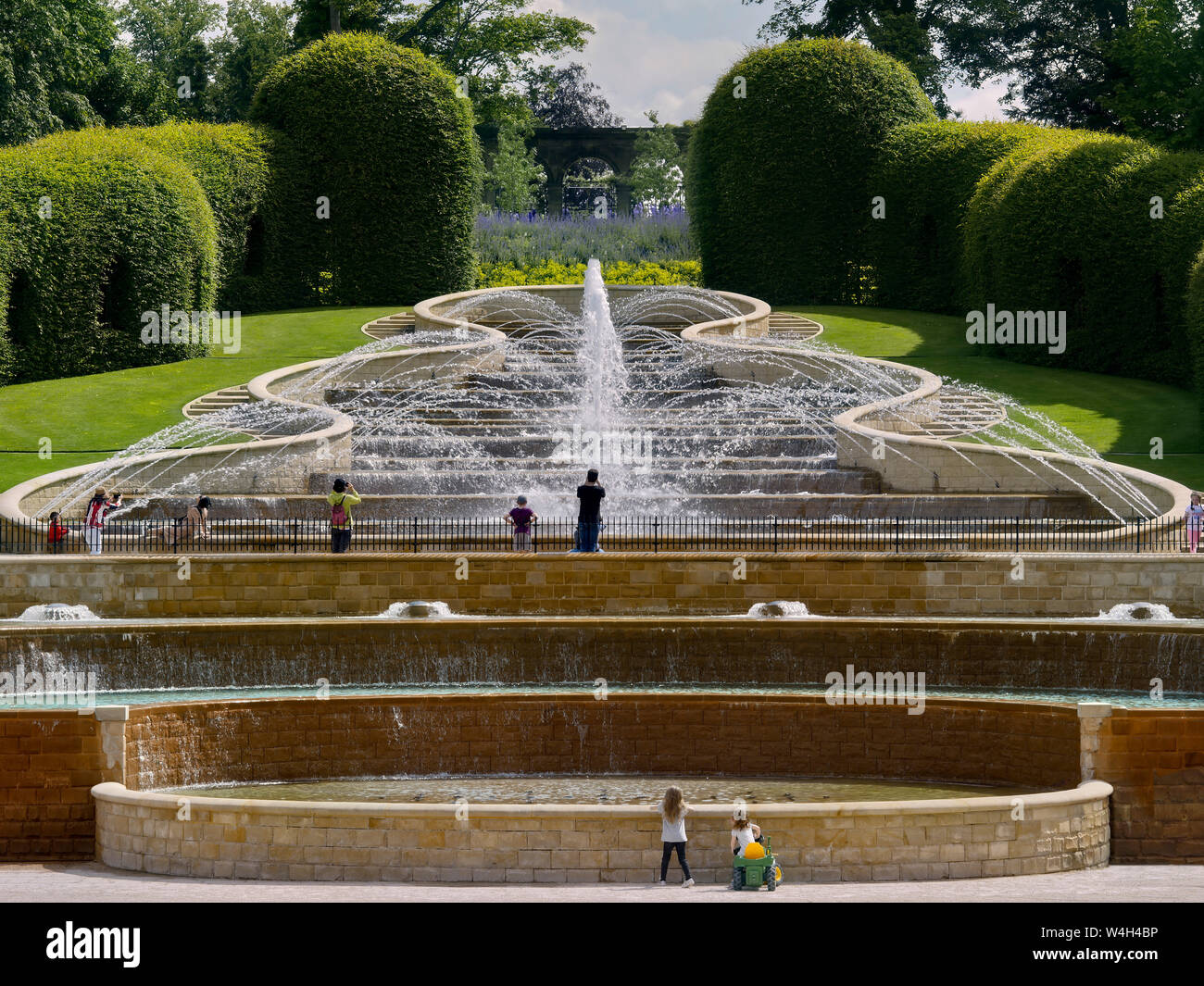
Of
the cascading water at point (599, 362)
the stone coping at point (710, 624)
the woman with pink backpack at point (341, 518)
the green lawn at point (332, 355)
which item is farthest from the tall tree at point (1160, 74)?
the woman with pink backpack at point (341, 518)

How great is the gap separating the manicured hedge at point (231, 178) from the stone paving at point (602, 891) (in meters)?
27.3

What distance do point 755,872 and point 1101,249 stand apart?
Answer: 76.0 feet

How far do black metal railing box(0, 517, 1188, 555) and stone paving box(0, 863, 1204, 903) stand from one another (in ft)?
26.8

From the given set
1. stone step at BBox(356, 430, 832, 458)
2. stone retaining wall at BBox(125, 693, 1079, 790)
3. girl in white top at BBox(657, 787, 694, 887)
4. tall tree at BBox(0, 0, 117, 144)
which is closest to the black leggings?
girl in white top at BBox(657, 787, 694, 887)

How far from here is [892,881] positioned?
11664mm

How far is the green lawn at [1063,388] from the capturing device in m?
26.7

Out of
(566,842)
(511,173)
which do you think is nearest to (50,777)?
(566,842)

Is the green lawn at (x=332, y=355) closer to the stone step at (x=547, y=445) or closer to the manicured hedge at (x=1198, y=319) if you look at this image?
the manicured hedge at (x=1198, y=319)

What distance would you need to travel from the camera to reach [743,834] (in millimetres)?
11367

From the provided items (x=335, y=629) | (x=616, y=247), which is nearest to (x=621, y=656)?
(x=335, y=629)

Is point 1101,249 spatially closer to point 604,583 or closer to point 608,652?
point 604,583

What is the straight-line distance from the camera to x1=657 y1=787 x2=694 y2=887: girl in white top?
37.2ft

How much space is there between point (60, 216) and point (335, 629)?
17550mm

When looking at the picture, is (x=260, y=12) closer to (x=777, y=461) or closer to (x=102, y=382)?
(x=102, y=382)
